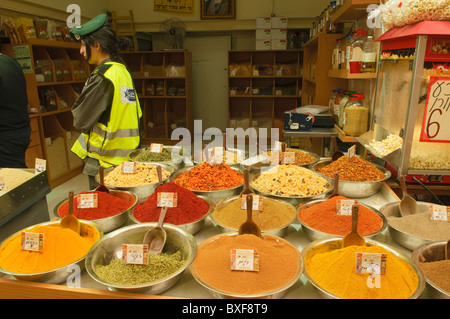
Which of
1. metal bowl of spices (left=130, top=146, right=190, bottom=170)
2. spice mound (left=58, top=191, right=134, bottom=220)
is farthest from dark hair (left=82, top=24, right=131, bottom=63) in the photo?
spice mound (left=58, top=191, right=134, bottom=220)

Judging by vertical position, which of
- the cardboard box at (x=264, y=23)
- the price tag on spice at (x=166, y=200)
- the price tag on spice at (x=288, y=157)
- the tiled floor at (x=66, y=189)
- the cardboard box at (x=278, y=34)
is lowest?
the tiled floor at (x=66, y=189)

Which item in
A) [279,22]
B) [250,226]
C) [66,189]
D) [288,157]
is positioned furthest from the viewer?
[279,22]

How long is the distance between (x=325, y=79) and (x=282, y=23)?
281cm

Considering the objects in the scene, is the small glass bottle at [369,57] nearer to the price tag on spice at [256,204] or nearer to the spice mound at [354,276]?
the price tag on spice at [256,204]

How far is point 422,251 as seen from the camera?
1.15 metres

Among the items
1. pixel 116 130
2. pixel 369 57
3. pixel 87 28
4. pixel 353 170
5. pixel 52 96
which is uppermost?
pixel 87 28

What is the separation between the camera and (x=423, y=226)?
1.28 metres

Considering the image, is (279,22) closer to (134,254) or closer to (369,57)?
(369,57)

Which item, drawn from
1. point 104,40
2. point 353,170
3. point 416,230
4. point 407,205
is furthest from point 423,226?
point 104,40

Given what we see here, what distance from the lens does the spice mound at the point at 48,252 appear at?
1115mm

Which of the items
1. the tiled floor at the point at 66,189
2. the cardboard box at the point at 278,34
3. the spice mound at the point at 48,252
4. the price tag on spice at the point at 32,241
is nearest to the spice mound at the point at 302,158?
the spice mound at the point at 48,252

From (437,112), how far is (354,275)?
1047 millimetres

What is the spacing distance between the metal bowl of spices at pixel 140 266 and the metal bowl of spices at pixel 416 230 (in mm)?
792
